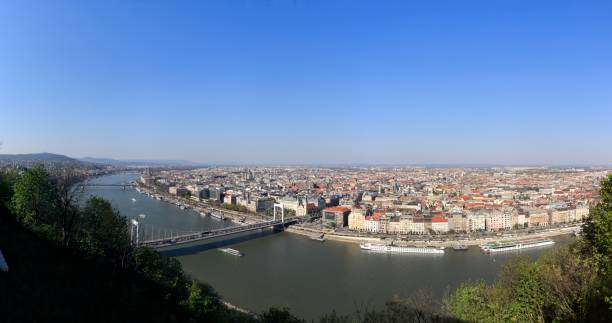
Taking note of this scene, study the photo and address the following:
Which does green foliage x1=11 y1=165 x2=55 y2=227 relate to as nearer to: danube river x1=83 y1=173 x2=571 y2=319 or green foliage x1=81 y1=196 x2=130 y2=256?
green foliage x1=81 y1=196 x2=130 y2=256

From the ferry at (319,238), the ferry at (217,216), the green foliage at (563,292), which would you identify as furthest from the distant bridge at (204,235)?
the green foliage at (563,292)

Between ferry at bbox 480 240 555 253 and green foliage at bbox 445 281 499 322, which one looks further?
ferry at bbox 480 240 555 253

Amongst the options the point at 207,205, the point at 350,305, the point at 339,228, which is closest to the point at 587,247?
the point at 350,305

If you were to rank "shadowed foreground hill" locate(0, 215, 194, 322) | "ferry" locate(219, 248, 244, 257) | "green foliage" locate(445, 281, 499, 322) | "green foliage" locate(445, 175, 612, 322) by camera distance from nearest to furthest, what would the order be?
"shadowed foreground hill" locate(0, 215, 194, 322) → "green foliage" locate(445, 175, 612, 322) → "green foliage" locate(445, 281, 499, 322) → "ferry" locate(219, 248, 244, 257)

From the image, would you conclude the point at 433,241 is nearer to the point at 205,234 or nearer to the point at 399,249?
the point at 399,249

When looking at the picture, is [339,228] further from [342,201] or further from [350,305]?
[350,305]

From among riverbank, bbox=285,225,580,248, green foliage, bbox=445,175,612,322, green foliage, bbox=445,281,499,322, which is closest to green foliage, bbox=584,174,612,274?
green foliage, bbox=445,175,612,322
